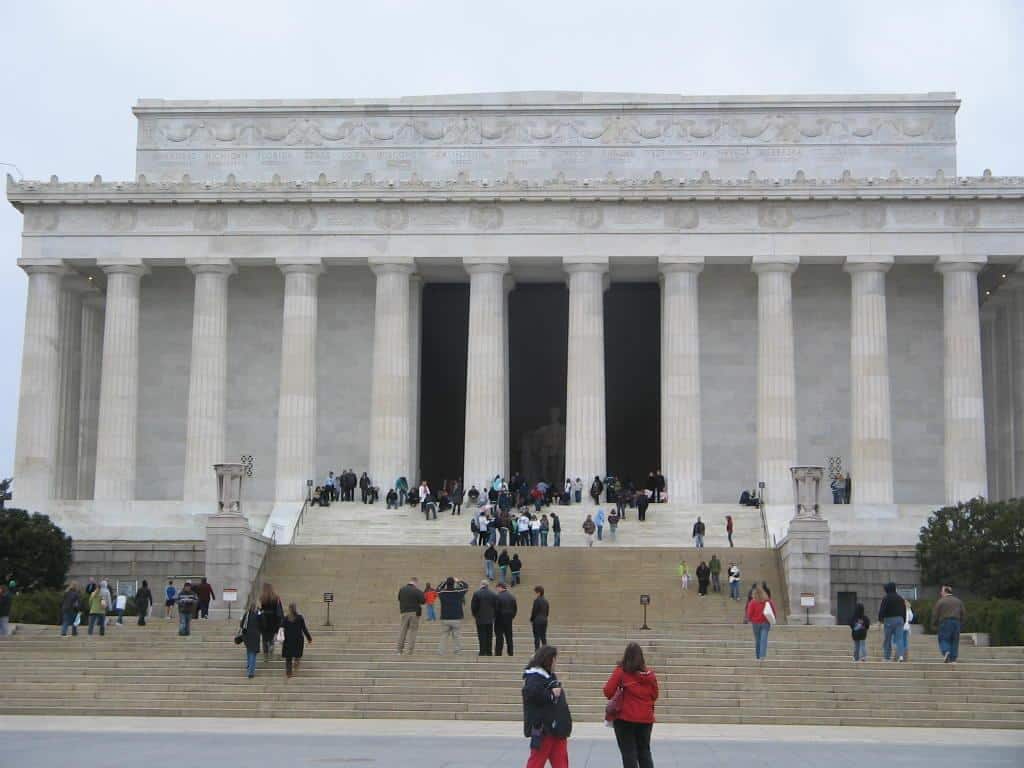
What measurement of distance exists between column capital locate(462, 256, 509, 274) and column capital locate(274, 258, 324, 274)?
6.03m

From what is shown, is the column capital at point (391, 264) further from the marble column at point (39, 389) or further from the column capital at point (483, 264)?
the marble column at point (39, 389)

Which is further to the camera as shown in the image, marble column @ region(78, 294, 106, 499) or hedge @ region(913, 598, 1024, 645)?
marble column @ region(78, 294, 106, 499)

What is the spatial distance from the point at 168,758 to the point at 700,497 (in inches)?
1674

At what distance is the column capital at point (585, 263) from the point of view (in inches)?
2576

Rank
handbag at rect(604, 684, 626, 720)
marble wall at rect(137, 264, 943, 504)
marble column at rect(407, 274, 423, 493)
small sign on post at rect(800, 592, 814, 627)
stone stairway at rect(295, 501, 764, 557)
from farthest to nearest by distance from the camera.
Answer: marble wall at rect(137, 264, 943, 504) → marble column at rect(407, 274, 423, 493) → stone stairway at rect(295, 501, 764, 557) → small sign on post at rect(800, 592, 814, 627) → handbag at rect(604, 684, 626, 720)

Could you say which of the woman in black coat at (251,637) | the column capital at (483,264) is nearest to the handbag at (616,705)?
the woman in black coat at (251,637)

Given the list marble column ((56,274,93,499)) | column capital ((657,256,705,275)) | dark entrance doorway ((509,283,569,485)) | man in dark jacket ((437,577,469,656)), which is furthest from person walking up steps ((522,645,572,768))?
dark entrance doorway ((509,283,569,485))

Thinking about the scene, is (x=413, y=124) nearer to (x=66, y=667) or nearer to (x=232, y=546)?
(x=232, y=546)

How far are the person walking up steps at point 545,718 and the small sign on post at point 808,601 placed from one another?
29.0 metres

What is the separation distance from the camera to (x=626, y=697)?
20.0 metres

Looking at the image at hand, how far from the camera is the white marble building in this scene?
6494 centimetres

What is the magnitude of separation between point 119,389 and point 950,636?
1553 inches

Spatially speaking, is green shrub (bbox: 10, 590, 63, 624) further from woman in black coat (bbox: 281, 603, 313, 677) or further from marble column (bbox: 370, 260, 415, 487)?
marble column (bbox: 370, 260, 415, 487)

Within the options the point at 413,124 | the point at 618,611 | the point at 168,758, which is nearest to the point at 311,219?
the point at 413,124
